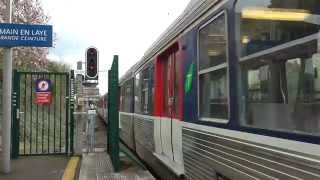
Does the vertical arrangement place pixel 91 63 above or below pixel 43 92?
above

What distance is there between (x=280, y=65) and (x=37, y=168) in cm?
822

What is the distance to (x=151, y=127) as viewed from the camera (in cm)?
1080

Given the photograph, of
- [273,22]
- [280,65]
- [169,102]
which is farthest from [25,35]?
[280,65]

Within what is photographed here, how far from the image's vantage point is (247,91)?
4.68 meters

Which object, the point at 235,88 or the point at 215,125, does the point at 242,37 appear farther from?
the point at 215,125

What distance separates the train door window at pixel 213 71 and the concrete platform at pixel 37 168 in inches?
184

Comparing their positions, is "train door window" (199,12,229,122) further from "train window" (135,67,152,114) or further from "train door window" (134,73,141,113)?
"train door window" (134,73,141,113)

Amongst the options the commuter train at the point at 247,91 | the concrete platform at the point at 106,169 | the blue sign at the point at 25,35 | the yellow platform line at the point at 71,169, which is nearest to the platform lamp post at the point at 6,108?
the blue sign at the point at 25,35

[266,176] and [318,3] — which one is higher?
[318,3]

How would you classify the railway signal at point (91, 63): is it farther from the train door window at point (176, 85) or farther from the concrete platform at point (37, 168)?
the train door window at point (176, 85)

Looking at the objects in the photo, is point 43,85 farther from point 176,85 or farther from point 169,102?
point 176,85

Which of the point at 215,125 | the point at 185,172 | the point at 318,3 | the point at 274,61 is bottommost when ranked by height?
the point at 185,172

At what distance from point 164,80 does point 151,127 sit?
4.65ft

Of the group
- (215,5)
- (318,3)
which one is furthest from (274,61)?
(215,5)
